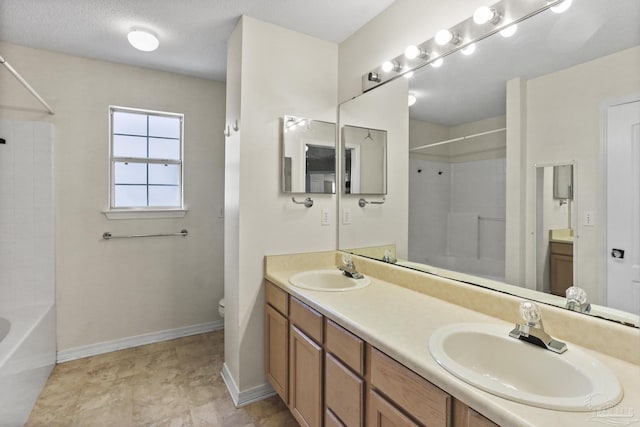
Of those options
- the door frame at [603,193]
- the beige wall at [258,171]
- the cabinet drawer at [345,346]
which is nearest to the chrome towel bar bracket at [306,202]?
the beige wall at [258,171]

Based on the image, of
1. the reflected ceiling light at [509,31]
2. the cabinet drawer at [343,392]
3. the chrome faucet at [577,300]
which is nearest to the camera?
the chrome faucet at [577,300]

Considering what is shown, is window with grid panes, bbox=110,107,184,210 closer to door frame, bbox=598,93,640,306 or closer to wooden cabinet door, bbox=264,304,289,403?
wooden cabinet door, bbox=264,304,289,403

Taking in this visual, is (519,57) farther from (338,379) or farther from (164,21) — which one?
(164,21)

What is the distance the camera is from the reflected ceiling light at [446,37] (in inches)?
59.9

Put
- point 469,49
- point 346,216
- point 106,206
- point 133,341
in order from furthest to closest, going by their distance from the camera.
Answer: point 133,341
point 106,206
point 346,216
point 469,49

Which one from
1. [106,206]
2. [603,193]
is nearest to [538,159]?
[603,193]

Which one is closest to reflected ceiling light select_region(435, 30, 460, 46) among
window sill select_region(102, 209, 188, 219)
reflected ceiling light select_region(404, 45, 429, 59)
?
reflected ceiling light select_region(404, 45, 429, 59)

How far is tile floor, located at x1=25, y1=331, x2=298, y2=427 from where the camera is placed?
1876 millimetres

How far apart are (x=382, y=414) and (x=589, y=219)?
3.30 ft

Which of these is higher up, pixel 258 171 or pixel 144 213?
pixel 258 171

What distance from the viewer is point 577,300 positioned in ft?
3.62

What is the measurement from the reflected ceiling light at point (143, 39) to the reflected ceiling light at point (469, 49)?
2.02m

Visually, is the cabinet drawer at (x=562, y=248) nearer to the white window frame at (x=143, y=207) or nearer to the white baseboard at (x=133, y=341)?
the white window frame at (x=143, y=207)

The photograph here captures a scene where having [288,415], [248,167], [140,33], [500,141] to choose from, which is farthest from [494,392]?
[140,33]
